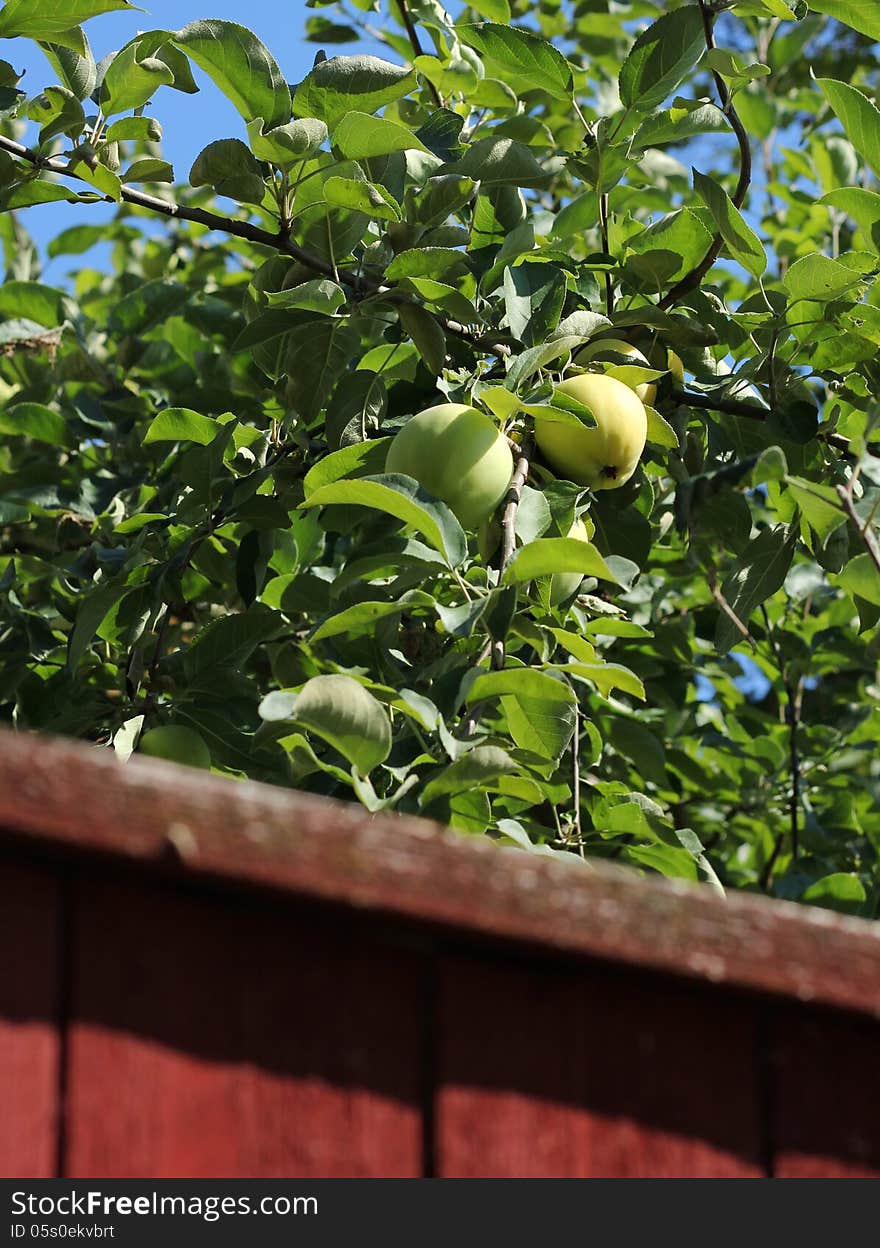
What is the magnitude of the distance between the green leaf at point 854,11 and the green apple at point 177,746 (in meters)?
1.01

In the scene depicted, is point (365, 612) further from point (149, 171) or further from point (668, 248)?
point (668, 248)

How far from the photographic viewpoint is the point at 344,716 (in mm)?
1018

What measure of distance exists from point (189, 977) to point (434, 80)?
69.6 inches

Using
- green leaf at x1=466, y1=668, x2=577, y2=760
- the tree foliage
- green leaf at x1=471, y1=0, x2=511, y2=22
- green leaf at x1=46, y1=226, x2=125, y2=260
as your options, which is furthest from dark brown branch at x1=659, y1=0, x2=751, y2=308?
green leaf at x1=46, y1=226, x2=125, y2=260

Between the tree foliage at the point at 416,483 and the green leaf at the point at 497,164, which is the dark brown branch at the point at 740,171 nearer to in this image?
the tree foliage at the point at 416,483

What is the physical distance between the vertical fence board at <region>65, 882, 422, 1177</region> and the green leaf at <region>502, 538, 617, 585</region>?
522 mm

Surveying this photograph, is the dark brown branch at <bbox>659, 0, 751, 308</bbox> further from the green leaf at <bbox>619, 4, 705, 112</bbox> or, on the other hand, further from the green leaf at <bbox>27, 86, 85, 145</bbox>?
the green leaf at <bbox>27, 86, 85, 145</bbox>

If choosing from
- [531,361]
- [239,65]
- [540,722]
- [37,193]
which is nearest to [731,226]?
[531,361]

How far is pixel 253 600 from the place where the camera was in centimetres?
175

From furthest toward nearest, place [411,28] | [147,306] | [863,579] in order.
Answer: [147,306]
[411,28]
[863,579]

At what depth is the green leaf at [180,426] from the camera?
1.88 m

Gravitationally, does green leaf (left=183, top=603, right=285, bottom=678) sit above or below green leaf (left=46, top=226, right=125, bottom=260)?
below

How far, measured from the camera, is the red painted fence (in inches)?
25.1

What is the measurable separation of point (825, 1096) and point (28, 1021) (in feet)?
1.33
